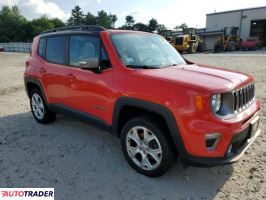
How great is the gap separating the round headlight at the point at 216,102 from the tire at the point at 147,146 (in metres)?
0.67

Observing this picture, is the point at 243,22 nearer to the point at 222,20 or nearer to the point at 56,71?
the point at 222,20

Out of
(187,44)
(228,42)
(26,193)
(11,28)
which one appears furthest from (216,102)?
(11,28)

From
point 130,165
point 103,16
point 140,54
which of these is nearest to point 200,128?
point 130,165

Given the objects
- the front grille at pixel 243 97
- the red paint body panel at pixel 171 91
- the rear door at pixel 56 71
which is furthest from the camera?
the rear door at pixel 56 71

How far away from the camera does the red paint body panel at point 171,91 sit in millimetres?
2854

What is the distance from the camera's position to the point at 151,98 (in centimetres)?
315

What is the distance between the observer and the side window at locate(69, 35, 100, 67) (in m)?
4.02

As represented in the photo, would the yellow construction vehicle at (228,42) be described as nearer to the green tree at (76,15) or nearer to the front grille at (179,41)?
the front grille at (179,41)

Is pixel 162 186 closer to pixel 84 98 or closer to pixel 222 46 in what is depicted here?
pixel 84 98

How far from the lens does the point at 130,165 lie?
3.72 metres

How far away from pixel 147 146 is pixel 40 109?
3.03 meters

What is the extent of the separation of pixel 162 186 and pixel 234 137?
1.06m

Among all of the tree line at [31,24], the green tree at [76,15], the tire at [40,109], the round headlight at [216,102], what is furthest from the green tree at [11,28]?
the round headlight at [216,102]

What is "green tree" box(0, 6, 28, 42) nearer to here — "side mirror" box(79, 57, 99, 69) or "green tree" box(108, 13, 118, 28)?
"green tree" box(108, 13, 118, 28)
